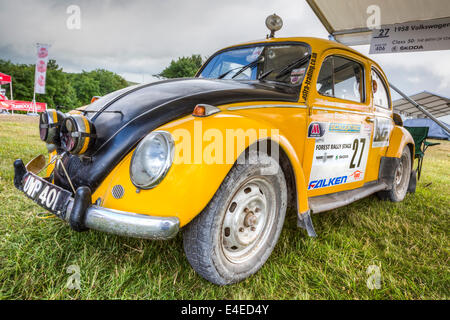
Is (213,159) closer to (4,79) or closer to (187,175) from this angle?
(187,175)

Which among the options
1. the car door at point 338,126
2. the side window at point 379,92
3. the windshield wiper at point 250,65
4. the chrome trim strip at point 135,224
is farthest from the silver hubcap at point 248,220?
the side window at point 379,92

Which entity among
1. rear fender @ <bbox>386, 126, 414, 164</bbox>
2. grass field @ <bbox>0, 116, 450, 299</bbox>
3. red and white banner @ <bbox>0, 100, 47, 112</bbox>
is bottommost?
red and white banner @ <bbox>0, 100, 47, 112</bbox>

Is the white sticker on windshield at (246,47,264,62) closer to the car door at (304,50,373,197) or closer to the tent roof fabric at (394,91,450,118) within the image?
the car door at (304,50,373,197)

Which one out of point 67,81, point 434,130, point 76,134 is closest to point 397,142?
point 76,134

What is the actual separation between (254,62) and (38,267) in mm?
2302

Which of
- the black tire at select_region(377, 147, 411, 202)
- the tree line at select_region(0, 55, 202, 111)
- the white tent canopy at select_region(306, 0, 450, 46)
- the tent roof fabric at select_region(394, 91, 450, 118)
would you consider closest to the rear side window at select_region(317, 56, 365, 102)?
the black tire at select_region(377, 147, 411, 202)

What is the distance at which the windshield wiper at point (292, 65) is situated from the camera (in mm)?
2277

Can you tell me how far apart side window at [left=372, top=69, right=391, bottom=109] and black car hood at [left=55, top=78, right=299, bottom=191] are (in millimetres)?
1709

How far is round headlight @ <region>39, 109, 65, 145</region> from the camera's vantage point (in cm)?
156

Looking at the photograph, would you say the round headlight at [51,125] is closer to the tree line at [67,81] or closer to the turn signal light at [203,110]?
the turn signal light at [203,110]

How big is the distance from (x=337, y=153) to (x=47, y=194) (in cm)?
220

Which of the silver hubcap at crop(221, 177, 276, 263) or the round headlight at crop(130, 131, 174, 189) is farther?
the silver hubcap at crop(221, 177, 276, 263)
